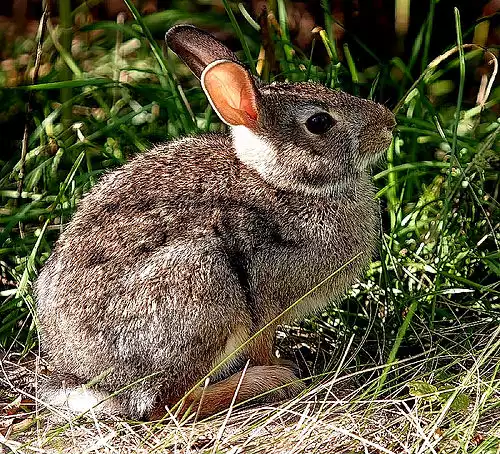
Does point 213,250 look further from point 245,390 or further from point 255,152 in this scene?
point 245,390

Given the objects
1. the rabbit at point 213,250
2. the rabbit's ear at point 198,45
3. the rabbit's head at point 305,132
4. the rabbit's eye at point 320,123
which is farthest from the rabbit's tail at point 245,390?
the rabbit's ear at point 198,45

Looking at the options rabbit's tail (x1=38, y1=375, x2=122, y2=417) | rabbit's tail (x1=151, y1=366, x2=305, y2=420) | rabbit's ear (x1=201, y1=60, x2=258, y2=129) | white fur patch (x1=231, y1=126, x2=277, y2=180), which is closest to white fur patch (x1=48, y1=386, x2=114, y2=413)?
rabbit's tail (x1=38, y1=375, x2=122, y2=417)

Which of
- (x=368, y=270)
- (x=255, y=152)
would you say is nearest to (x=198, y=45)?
(x=255, y=152)

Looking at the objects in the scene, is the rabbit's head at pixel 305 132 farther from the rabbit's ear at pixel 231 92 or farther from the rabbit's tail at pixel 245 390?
the rabbit's tail at pixel 245 390

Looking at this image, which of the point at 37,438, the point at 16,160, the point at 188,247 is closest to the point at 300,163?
the point at 188,247

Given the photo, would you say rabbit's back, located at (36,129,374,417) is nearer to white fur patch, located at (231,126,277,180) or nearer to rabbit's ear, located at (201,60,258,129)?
white fur patch, located at (231,126,277,180)

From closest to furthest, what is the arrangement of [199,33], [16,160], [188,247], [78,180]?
[188,247], [199,33], [78,180], [16,160]

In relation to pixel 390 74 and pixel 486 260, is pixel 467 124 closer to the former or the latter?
pixel 390 74
